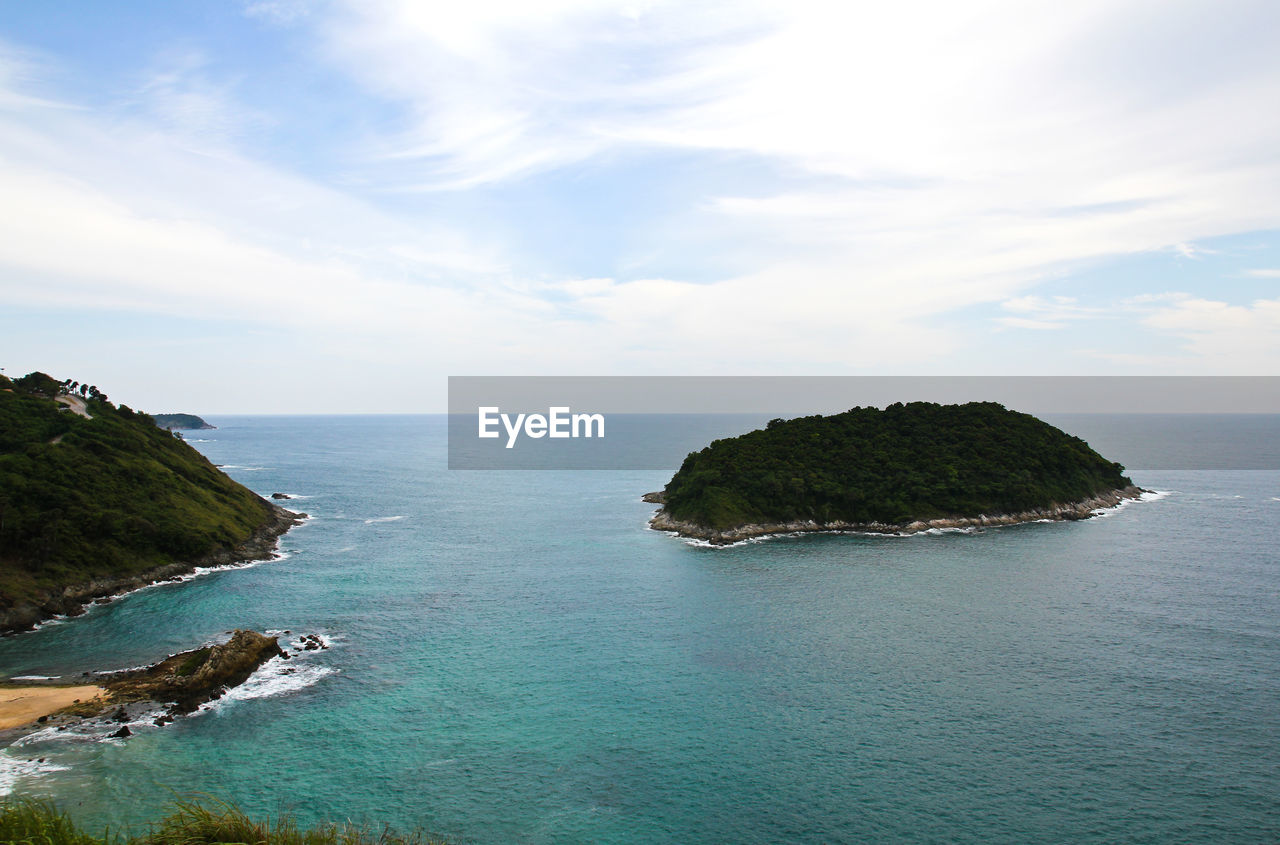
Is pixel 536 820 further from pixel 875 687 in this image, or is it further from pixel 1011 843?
pixel 875 687

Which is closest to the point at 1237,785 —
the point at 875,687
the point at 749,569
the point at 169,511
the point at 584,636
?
the point at 875,687

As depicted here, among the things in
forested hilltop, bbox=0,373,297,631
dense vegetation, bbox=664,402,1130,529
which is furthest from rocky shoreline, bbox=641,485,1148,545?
forested hilltop, bbox=0,373,297,631

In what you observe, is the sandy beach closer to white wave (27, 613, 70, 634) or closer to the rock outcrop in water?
the rock outcrop in water

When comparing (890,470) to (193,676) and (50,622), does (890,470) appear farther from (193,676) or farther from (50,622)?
(50,622)

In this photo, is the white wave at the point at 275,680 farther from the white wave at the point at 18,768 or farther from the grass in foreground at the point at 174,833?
the grass in foreground at the point at 174,833

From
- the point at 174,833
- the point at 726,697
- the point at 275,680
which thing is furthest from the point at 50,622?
the point at 726,697

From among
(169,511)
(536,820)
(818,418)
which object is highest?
(818,418)
